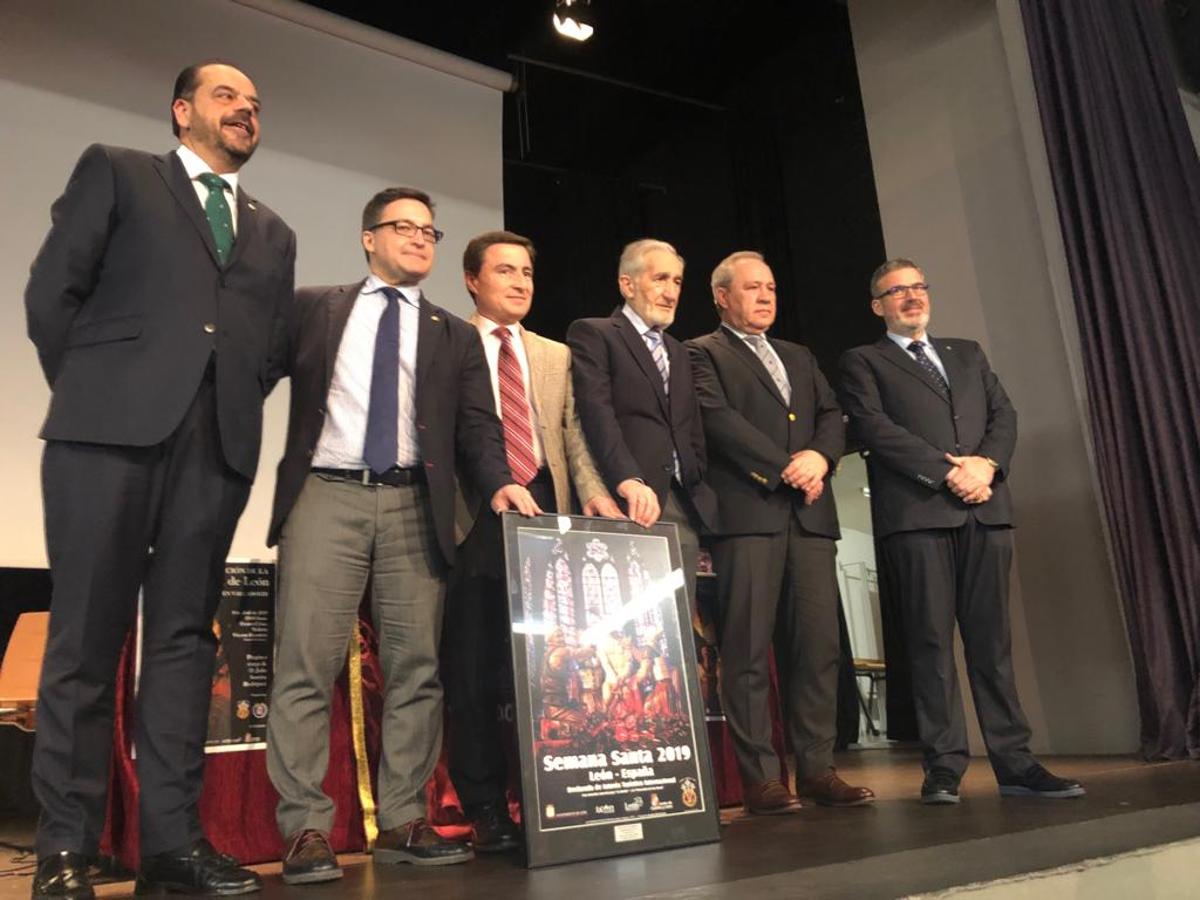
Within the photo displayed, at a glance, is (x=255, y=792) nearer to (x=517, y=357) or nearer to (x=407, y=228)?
(x=517, y=357)

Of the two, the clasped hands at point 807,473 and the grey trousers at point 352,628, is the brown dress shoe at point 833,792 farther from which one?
the grey trousers at point 352,628

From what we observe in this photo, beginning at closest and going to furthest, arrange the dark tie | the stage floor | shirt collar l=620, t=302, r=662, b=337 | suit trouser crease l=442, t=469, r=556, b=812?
the stage floor
the dark tie
suit trouser crease l=442, t=469, r=556, b=812
shirt collar l=620, t=302, r=662, b=337

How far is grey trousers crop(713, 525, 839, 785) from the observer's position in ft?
9.13

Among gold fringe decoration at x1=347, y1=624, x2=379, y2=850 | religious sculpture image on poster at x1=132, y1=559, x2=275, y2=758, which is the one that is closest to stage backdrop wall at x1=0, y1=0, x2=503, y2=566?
religious sculpture image on poster at x1=132, y1=559, x2=275, y2=758

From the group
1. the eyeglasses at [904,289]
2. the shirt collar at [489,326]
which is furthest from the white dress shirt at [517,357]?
the eyeglasses at [904,289]

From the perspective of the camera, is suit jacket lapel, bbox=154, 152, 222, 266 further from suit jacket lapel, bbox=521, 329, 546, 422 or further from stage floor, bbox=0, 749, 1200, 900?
stage floor, bbox=0, 749, 1200, 900

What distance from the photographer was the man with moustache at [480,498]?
2.43 metres

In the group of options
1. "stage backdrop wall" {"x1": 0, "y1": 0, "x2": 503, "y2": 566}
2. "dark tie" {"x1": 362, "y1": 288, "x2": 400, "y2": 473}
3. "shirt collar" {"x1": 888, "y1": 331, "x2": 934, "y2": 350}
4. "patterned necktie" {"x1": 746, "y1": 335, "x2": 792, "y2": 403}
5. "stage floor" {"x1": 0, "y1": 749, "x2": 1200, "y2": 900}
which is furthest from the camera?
"stage backdrop wall" {"x1": 0, "y1": 0, "x2": 503, "y2": 566}

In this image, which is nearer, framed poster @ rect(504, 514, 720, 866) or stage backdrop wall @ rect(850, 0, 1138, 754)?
framed poster @ rect(504, 514, 720, 866)

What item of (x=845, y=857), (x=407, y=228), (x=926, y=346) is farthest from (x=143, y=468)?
(x=926, y=346)

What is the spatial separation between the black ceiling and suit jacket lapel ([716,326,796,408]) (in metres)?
3.72

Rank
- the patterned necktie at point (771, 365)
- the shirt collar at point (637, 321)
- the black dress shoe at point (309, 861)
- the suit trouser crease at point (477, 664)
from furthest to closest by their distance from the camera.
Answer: the patterned necktie at point (771, 365) < the shirt collar at point (637, 321) < the suit trouser crease at point (477, 664) < the black dress shoe at point (309, 861)

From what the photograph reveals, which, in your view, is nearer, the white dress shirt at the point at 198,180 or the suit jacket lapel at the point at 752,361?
the white dress shirt at the point at 198,180

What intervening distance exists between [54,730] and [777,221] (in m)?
6.62
